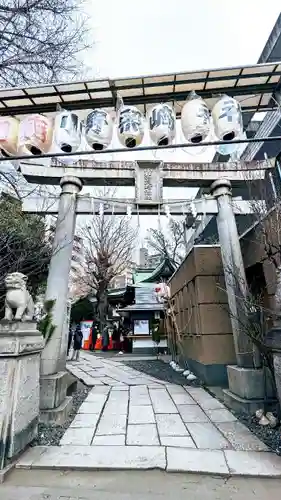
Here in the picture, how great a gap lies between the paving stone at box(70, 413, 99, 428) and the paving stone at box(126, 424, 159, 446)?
25.3 inches

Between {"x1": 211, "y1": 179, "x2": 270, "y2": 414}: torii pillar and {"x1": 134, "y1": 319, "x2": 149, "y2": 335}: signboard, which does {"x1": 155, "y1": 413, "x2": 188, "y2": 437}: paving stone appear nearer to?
{"x1": 211, "y1": 179, "x2": 270, "y2": 414}: torii pillar

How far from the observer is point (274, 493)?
2.38m

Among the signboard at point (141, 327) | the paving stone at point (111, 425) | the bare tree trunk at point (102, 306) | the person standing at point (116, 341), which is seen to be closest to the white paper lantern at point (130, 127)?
the paving stone at point (111, 425)

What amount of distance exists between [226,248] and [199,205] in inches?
51.7

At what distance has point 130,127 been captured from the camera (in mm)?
4316

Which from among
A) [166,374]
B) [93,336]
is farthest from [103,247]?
[166,374]

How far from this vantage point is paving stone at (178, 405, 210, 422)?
14.0 feet

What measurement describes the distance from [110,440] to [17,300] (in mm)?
2345

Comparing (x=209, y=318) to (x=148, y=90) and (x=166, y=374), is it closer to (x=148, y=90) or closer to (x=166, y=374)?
(x=166, y=374)

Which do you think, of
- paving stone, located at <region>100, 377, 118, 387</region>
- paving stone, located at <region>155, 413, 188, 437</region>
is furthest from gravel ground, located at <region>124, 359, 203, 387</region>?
paving stone, located at <region>155, 413, 188, 437</region>

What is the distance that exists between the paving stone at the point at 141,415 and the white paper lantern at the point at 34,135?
16.1ft

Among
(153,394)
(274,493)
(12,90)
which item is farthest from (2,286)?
(274,493)

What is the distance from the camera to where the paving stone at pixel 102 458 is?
2816mm

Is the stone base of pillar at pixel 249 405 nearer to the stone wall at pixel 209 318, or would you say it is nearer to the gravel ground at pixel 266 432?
the gravel ground at pixel 266 432
